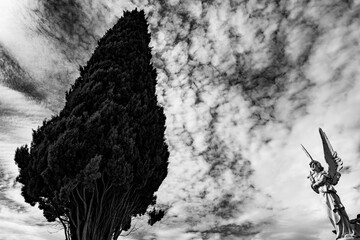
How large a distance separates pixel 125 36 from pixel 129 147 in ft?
20.9

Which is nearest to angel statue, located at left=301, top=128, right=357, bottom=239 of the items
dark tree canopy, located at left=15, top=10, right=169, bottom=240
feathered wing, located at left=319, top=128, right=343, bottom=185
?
feathered wing, located at left=319, top=128, right=343, bottom=185

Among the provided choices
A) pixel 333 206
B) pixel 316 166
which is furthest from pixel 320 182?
pixel 333 206

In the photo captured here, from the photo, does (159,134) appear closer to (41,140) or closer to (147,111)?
(147,111)

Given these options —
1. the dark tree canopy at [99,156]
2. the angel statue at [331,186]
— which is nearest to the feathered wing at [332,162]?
the angel statue at [331,186]

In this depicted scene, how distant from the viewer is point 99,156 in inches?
308

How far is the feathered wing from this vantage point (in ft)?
22.8

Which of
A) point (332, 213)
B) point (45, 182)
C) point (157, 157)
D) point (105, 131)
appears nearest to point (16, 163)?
point (45, 182)

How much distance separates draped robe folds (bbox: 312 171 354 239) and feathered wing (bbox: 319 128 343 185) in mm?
184

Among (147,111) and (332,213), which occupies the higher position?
(147,111)

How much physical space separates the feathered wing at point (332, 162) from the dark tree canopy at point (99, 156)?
583cm

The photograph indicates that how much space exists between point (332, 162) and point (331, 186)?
2.10 ft

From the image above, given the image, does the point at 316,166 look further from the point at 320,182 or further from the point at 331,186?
the point at 331,186

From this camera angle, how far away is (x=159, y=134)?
11.1 m

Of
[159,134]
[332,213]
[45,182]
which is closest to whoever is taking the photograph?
[332,213]
